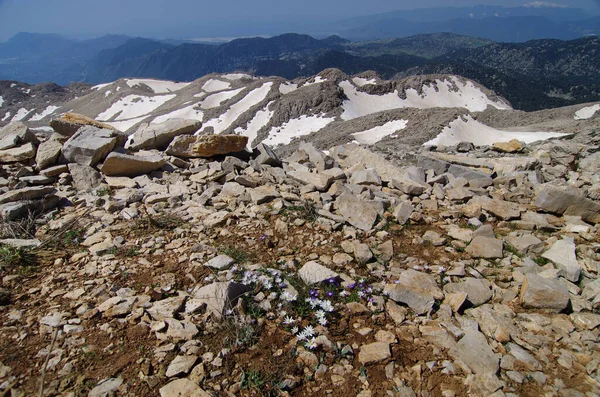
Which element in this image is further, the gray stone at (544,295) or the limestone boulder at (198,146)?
the limestone boulder at (198,146)

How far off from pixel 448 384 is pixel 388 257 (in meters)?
2.03

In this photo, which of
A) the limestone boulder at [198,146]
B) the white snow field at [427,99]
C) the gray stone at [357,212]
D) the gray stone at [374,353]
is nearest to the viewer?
the gray stone at [374,353]

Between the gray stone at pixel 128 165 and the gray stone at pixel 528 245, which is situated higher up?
the gray stone at pixel 128 165

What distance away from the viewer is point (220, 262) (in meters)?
4.30

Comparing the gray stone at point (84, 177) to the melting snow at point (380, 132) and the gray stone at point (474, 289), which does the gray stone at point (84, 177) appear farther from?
the melting snow at point (380, 132)

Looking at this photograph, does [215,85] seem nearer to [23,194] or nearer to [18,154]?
[18,154]

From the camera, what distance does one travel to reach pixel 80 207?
5.95m

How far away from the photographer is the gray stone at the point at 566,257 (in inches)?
169

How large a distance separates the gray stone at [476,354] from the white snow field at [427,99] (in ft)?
166

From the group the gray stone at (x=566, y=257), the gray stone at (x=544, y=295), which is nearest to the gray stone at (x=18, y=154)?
the gray stone at (x=544, y=295)

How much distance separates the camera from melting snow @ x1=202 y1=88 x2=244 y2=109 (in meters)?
67.4

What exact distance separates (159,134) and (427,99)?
2835 inches

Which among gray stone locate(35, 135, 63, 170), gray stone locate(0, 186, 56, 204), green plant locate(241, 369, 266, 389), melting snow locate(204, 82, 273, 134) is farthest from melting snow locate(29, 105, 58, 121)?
green plant locate(241, 369, 266, 389)

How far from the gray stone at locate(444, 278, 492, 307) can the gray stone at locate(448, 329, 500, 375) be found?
64cm
